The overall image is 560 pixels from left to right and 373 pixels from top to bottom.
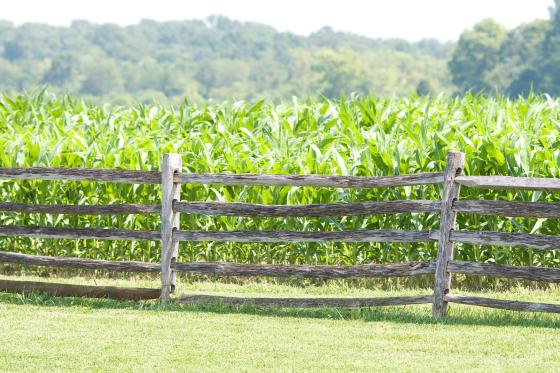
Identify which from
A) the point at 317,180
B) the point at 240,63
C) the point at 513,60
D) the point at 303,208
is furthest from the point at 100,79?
the point at 317,180

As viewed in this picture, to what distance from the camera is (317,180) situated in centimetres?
974

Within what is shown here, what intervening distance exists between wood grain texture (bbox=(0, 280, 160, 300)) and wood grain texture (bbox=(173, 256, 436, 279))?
0.45 metres

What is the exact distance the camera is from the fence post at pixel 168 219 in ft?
32.8

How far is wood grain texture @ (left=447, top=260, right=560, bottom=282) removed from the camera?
8.84 m

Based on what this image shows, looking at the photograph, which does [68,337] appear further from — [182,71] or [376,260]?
[182,71]

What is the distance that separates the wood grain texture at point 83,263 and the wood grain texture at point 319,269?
394 millimetres

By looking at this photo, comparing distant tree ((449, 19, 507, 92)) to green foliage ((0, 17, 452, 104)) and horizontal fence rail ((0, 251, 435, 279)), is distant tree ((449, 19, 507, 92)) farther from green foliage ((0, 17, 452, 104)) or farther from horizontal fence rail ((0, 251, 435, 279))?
horizontal fence rail ((0, 251, 435, 279))

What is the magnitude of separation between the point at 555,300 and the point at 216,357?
4556 mm

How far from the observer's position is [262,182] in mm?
9867

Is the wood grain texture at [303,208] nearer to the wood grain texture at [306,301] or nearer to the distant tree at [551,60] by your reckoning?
the wood grain texture at [306,301]

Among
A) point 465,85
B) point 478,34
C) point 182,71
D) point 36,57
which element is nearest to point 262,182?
point 465,85

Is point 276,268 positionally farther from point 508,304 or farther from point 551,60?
point 551,60

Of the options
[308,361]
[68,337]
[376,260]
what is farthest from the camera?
[376,260]

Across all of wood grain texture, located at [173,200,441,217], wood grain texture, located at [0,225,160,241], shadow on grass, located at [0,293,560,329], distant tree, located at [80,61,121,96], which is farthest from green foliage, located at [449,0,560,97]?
wood grain texture, located at [0,225,160,241]
